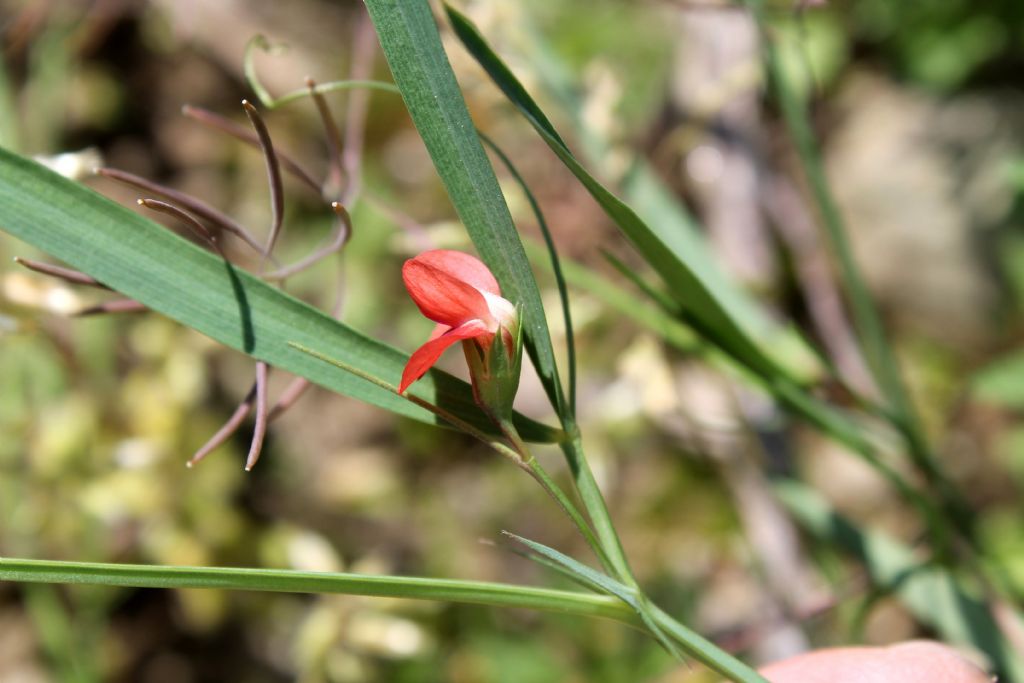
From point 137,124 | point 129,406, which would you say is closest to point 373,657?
point 129,406

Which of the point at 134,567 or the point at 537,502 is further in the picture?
the point at 537,502

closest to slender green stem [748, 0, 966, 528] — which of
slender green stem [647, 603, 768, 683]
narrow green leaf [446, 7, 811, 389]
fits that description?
narrow green leaf [446, 7, 811, 389]

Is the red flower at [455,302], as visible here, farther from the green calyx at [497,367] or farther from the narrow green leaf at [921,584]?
the narrow green leaf at [921,584]

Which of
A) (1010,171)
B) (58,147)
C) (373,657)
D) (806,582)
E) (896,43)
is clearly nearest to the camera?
(1010,171)

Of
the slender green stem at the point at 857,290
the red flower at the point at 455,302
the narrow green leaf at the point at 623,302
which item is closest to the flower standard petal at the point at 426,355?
the red flower at the point at 455,302

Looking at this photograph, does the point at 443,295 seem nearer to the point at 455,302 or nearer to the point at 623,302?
the point at 455,302

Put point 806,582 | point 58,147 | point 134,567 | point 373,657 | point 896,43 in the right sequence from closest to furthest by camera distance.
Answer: point 134,567 < point 806,582 < point 373,657 < point 58,147 < point 896,43

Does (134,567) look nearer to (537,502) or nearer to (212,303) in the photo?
(212,303)

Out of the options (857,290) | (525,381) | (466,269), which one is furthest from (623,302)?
(525,381)
